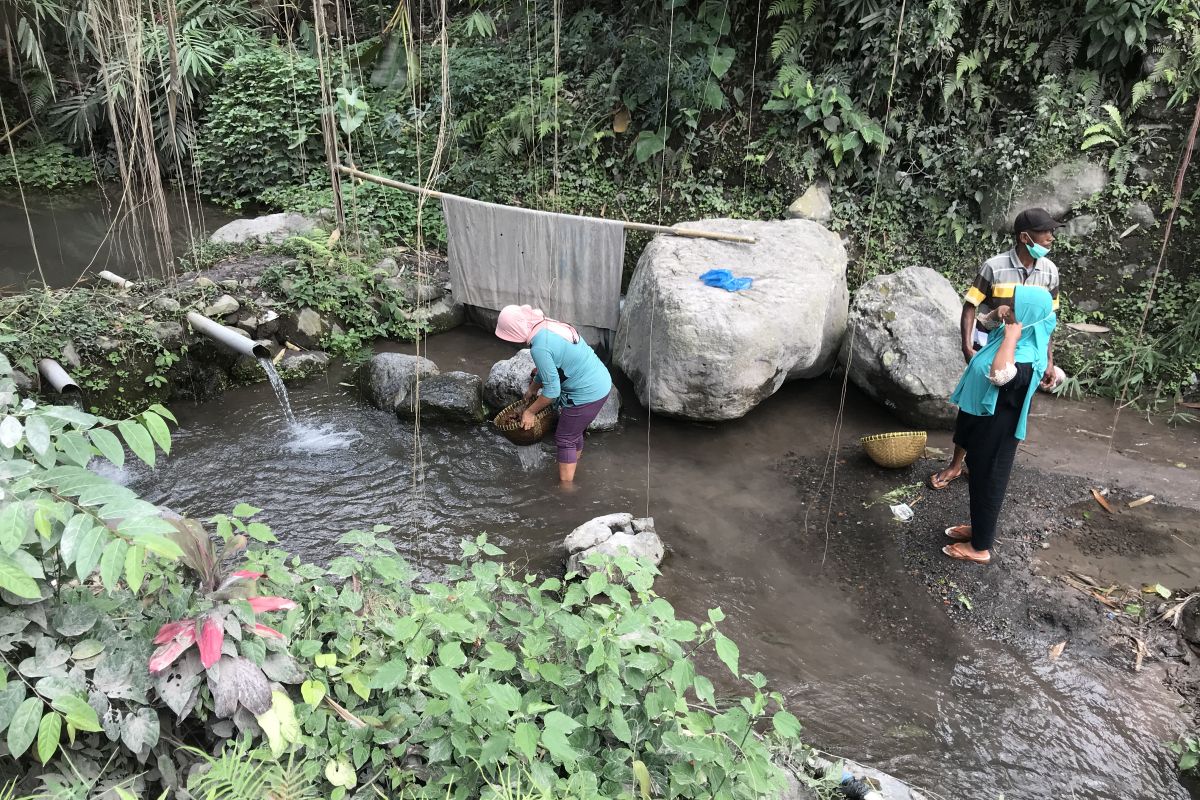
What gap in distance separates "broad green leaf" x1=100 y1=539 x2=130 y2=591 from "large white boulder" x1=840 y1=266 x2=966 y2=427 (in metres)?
5.08

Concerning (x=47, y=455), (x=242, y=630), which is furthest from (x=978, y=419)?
(x=47, y=455)

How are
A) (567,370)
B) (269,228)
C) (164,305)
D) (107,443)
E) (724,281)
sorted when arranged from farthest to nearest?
(269,228) → (164,305) → (724,281) → (567,370) → (107,443)

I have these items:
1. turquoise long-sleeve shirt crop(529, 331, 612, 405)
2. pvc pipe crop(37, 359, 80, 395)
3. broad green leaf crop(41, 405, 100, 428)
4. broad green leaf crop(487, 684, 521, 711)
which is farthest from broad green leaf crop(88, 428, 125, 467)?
pvc pipe crop(37, 359, 80, 395)

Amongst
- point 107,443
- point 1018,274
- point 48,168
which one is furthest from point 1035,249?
point 48,168

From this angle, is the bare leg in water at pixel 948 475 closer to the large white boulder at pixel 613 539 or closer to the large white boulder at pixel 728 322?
the large white boulder at pixel 728 322

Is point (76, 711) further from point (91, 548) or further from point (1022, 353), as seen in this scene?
point (1022, 353)

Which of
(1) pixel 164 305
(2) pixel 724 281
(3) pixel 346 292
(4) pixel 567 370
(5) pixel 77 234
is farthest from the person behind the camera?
(5) pixel 77 234

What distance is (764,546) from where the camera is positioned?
485cm

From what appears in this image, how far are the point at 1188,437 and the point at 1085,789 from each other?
380 cm

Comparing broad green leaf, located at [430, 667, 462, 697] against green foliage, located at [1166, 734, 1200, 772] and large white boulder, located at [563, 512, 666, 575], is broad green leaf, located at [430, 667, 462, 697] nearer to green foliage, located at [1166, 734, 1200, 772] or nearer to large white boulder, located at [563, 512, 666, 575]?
large white boulder, located at [563, 512, 666, 575]

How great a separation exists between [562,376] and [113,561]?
12.6ft

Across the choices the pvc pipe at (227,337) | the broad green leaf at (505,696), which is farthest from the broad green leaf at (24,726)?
the pvc pipe at (227,337)

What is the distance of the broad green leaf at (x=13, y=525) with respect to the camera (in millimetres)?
1631

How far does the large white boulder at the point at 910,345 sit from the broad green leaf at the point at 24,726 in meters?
5.25
